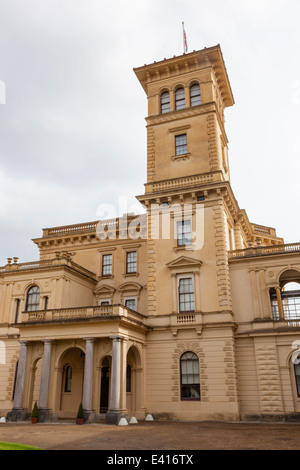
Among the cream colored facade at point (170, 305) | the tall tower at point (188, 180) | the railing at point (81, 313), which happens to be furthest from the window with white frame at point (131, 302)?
the railing at point (81, 313)

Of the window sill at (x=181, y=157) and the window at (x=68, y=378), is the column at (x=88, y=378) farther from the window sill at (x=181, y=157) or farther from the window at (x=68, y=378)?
the window sill at (x=181, y=157)

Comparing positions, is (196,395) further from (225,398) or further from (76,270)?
(76,270)

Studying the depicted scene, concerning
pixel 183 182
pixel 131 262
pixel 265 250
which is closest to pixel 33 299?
pixel 131 262

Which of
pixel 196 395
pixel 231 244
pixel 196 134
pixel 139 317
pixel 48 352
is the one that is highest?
pixel 196 134

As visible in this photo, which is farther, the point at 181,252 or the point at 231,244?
the point at 231,244

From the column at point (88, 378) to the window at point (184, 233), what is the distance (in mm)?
9261

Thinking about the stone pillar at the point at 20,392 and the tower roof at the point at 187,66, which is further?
the tower roof at the point at 187,66

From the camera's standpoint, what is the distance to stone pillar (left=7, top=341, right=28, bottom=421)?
23.9 m

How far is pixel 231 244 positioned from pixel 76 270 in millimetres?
12163

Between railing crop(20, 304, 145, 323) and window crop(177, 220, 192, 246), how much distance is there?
602 cm

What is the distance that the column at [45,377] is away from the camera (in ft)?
77.4

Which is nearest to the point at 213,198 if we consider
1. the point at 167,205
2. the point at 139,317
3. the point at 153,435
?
the point at 167,205

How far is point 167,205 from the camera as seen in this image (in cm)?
2912

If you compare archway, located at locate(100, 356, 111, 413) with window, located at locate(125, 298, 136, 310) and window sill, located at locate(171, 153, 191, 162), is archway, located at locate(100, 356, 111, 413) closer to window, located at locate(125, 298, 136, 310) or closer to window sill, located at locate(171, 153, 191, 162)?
window, located at locate(125, 298, 136, 310)
